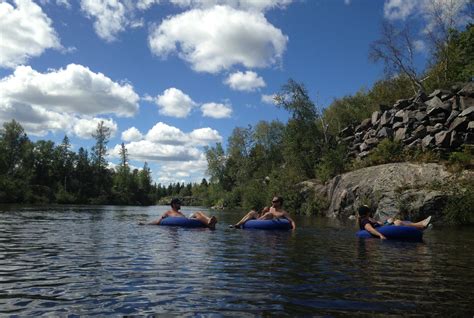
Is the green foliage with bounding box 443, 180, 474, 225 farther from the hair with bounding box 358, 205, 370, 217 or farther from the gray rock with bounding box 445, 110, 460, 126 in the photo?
the hair with bounding box 358, 205, 370, 217

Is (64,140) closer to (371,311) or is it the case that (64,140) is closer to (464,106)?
(464,106)

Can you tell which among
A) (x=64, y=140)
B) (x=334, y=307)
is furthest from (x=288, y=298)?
(x=64, y=140)

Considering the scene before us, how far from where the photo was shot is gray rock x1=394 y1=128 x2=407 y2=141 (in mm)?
31297

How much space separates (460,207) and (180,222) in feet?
49.9

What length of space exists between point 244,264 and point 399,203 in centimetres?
1859

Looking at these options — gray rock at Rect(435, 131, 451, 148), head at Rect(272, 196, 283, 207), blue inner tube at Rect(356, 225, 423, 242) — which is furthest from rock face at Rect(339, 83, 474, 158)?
blue inner tube at Rect(356, 225, 423, 242)

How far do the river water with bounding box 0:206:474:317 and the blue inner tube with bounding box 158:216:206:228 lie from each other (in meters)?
5.45

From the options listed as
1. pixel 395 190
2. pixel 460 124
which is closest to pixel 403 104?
pixel 460 124

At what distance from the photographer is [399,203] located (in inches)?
974

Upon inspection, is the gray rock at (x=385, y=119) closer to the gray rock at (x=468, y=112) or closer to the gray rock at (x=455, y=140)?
the gray rock at (x=468, y=112)

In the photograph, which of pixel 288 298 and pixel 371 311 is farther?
pixel 288 298

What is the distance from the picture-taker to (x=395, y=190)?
25.8 metres

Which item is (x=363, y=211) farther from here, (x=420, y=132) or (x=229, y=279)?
(x=420, y=132)

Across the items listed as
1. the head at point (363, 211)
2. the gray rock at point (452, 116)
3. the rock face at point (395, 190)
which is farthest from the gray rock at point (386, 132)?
the head at point (363, 211)
